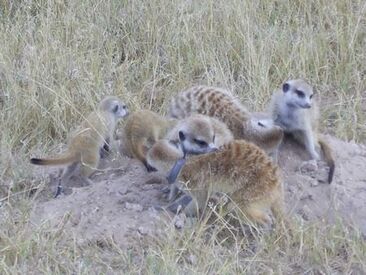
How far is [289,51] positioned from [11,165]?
6.39 ft

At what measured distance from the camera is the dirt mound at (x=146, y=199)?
417 centimetres

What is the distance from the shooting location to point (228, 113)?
4727 millimetres

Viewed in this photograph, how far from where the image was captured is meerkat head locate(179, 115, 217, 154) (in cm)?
421

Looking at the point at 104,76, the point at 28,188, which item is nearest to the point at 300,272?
the point at 28,188

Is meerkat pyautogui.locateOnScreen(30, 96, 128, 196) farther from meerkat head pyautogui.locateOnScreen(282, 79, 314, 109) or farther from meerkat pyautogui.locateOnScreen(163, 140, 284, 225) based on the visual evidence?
meerkat head pyautogui.locateOnScreen(282, 79, 314, 109)

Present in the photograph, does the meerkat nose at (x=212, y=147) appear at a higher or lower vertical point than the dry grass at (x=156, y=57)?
higher

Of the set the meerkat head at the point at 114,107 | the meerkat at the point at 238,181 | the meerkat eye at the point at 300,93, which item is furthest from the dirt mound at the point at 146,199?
the meerkat head at the point at 114,107

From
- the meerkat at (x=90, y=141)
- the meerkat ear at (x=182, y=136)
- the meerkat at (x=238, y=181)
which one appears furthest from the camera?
the meerkat at (x=90, y=141)

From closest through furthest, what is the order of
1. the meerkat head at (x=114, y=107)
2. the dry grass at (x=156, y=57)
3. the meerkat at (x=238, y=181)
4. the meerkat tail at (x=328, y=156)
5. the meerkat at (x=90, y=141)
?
the meerkat at (x=238, y=181) < the meerkat tail at (x=328, y=156) < the meerkat at (x=90, y=141) < the meerkat head at (x=114, y=107) < the dry grass at (x=156, y=57)

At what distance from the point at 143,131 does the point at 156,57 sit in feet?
4.20

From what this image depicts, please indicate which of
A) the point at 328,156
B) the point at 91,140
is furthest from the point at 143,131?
the point at 328,156

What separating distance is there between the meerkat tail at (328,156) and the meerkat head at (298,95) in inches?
7.9

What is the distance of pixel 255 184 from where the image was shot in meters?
A: 4.14

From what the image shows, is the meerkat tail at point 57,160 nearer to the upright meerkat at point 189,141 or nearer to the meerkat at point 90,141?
the meerkat at point 90,141
